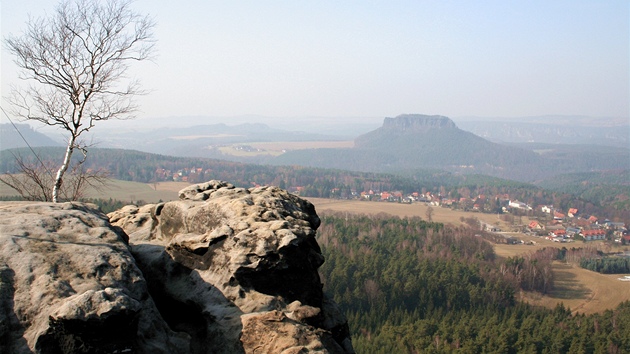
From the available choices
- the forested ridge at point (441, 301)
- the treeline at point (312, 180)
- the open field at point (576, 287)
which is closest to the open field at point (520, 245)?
the open field at point (576, 287)

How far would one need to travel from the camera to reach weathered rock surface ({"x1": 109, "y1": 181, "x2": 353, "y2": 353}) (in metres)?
8.02

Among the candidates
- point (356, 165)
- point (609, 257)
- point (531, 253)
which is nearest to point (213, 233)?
point (531, 253)

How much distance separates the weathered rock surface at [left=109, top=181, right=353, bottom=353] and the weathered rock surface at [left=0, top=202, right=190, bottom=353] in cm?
75

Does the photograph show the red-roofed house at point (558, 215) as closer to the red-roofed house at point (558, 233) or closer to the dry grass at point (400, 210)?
the dry grass at point (400, 210)

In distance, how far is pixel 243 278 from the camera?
8.82 metres

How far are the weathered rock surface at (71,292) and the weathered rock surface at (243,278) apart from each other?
2.45ft

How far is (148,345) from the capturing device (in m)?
7.49

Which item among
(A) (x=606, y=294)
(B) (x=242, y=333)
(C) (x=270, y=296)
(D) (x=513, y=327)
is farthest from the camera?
(A) (x=606, y=294)

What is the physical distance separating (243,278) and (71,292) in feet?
8.59

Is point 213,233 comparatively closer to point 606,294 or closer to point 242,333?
point 242,333

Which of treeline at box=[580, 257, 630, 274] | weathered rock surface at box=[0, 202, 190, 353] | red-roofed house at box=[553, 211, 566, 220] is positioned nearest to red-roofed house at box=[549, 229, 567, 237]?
red-roofed house at box=[553, 211, 566, 220]

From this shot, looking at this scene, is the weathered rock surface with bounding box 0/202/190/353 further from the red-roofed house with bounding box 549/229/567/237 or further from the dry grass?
the red-roofed house with bounding box 549/229/567/237

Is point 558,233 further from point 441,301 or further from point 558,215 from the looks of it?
point 441,301

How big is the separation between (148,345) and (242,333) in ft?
4.41
